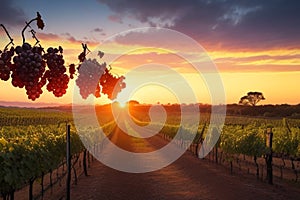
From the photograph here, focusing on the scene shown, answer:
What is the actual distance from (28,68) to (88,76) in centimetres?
53

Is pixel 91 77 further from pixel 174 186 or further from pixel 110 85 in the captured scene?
pixel 174 186

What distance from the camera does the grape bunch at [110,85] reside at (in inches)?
87.7

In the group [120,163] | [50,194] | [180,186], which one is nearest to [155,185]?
[180,186]

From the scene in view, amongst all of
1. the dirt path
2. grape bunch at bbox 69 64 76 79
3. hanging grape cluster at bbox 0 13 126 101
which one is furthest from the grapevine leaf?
the dirt path

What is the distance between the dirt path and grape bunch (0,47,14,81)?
15626 mm

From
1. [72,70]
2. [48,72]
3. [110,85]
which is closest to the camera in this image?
[48,72]

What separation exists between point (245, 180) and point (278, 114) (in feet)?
300

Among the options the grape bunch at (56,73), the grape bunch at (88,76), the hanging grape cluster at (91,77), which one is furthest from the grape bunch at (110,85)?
the grape bunch at (56,73)

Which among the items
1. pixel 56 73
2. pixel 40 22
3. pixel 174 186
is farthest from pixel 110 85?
pixel 174 186

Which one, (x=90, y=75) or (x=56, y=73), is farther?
(x=90, y=75)

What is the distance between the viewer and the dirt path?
17272 mm

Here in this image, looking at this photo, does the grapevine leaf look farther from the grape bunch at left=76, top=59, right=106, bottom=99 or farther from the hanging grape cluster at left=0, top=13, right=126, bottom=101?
the grape bunch at left=76, top=59, right=106, bottom=99

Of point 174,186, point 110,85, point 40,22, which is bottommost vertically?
point 174,186

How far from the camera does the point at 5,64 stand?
162 cm
